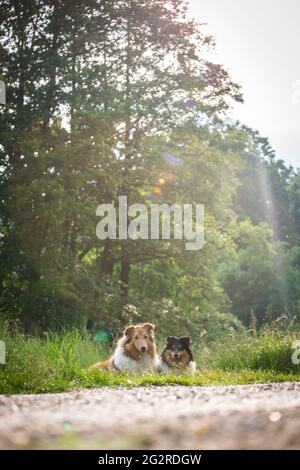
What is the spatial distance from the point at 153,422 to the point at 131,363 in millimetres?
7413

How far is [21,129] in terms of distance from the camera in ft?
66.5

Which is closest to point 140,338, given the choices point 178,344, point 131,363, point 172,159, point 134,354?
point 134,354

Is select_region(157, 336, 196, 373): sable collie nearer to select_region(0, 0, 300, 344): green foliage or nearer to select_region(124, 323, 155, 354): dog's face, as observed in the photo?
select_region(124, 323, 155, 354): dog's face

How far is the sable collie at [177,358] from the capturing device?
1215 cm

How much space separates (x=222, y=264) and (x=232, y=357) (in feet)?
78.3

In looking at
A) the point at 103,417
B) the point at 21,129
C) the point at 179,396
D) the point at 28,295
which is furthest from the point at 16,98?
→ the point at 103,417

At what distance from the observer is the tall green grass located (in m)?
9.14

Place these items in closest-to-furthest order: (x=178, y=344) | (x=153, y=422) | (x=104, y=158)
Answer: (x=153, y=422) < (x=178, y=344) < (x=104, y=158)

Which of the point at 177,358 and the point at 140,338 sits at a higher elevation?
the point at 140,338

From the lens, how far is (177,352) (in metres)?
12.2

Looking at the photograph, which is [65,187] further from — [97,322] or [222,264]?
[222,264]

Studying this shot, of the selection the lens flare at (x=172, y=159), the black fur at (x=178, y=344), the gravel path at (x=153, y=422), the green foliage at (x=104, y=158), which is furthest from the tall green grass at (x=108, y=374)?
the lens flare at (x=172, y=159)

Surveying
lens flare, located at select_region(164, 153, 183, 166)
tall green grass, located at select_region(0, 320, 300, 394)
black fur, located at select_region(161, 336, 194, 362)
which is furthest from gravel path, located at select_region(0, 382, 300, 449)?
lens flare, located at select_region(164, 153, 183, 166)

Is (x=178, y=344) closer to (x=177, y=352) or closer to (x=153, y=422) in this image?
(x=177, y=352)
